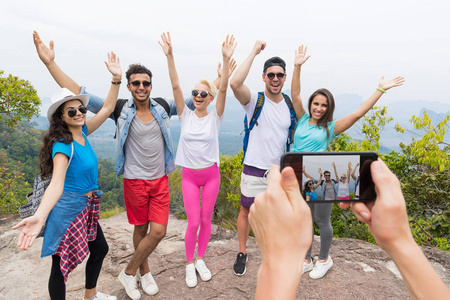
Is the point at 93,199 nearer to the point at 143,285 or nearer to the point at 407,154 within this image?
the point at 143,285

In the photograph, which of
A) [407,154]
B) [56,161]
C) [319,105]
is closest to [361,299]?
[319,105]

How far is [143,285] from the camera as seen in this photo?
3.08 m

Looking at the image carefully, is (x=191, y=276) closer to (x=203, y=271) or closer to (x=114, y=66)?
(x=203, y=271)

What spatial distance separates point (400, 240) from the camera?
93cm

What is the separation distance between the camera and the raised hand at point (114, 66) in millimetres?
2814

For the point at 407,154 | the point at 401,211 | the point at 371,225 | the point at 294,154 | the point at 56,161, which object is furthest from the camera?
the point at 407,154

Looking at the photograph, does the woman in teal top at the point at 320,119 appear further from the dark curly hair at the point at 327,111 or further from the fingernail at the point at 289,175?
the fingernail at the point at 289,175

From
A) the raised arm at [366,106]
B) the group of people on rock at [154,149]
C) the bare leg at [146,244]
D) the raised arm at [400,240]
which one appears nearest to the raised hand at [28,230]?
the group of people on rock at [154,149]

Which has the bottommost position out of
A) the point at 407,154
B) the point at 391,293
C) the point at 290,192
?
the point at 391,293

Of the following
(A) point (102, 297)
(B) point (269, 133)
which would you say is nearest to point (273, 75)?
(B) point (269, 133)

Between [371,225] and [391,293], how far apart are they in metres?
2.67

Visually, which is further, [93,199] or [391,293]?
[391,293]

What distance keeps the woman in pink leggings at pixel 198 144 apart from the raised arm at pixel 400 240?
2161 millimetres

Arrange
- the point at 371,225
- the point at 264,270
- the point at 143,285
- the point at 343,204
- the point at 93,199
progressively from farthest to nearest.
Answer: the point at 143,285
the point at 93,199
the point at 343,204
the point at 371,225
the point at 264,270
